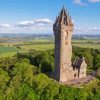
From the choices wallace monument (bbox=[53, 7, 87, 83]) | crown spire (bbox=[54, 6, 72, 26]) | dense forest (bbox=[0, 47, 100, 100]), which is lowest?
dense forest (bbox=[0, 47, 100, 100])

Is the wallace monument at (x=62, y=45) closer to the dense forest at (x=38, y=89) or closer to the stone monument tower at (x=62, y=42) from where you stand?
the stone monument tower at (x=62, y=42)

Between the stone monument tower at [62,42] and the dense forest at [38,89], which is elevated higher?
the stone monument tower at [62,42]

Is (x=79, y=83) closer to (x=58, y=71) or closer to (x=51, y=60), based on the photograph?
(x=58, y=71)

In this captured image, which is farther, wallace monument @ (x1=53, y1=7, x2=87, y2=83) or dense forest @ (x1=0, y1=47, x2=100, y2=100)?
wallace monument @ (x1=53, y1=7, x2=87, y2=83)

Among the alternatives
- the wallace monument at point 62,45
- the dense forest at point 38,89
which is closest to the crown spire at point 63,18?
the wallace monument at point 62,45

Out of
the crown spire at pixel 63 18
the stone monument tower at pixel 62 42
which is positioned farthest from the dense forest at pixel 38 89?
the crown spire at pixel 63 18

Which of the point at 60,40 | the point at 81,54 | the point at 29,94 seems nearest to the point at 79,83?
the point at 60,40

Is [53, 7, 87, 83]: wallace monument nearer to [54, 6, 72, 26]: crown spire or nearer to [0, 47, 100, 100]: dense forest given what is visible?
[54, 6, 72, 26]: crown spire

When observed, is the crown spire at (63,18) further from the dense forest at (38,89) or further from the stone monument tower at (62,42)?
the dense forest at (38,89)

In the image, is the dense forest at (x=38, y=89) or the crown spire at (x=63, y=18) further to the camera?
the crown spire at (x=63, y=18)

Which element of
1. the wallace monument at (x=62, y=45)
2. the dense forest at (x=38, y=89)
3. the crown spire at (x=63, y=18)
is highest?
the crown spire at (x=63, y=18)

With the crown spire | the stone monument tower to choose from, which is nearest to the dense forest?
the stone monument tower
